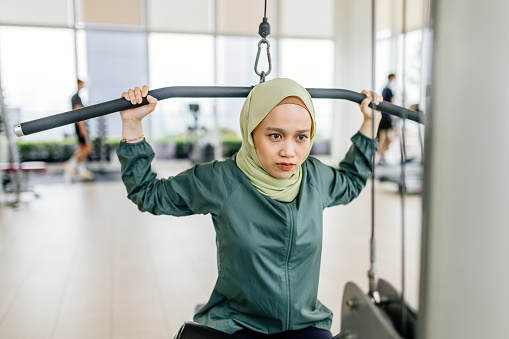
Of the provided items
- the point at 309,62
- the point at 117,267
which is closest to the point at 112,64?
the point at 309,62

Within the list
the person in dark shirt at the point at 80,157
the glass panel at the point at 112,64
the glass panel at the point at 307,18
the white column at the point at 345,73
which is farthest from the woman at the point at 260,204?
the glass panel at the point at 307,18

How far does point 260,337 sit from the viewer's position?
1188 millimetres

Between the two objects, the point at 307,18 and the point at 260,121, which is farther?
the point at 307,18

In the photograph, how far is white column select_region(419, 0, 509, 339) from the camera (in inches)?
17.0

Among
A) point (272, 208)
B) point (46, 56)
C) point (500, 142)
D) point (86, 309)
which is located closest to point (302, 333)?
point (272, 208)

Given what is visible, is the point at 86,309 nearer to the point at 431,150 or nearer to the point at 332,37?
the point at 431,150

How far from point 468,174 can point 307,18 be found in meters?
9.38

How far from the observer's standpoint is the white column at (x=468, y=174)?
0.43 meters

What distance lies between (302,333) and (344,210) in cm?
405

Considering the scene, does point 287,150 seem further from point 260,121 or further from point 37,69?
point 37,69

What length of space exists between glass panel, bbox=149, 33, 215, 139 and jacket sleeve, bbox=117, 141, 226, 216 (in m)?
7.30

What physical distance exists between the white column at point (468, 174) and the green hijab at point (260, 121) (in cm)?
65

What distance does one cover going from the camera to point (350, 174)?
4.38 ft

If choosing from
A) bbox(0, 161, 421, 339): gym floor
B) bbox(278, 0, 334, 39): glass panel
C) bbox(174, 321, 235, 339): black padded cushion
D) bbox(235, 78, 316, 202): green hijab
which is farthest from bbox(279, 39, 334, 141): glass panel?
bbox(174, 321, 235, 339): black padded cushion
